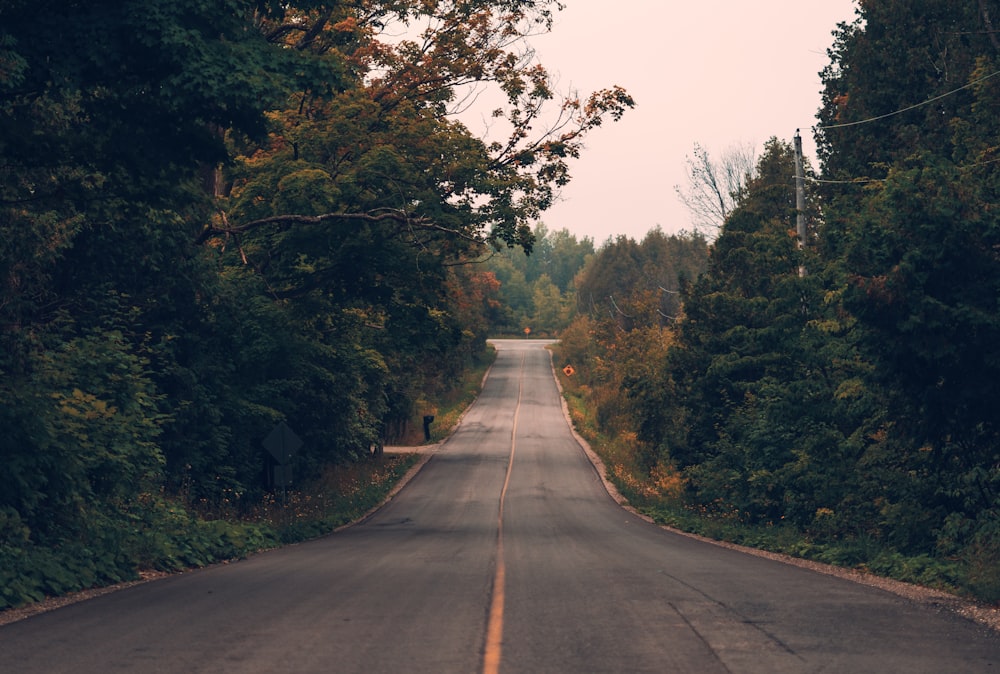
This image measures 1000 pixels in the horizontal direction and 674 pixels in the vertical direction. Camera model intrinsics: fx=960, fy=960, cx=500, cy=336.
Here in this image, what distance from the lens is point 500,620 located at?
30.0 feet

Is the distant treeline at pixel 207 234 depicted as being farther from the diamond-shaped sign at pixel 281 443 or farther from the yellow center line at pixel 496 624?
the yellow center line at pixel 496 624

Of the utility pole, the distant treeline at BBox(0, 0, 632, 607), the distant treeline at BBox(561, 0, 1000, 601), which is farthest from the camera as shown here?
the utility pole

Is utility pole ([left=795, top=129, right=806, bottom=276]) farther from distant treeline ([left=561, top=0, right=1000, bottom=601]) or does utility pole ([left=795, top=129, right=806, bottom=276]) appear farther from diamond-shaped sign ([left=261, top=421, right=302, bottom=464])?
diamond-shaped sign ([left=261, top=421, right=302, bottom=464])

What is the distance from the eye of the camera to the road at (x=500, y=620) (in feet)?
23.7

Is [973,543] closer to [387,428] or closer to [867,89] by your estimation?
[867,89]

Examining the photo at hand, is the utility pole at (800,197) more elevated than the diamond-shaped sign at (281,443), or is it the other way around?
the utility pole at (800,197)

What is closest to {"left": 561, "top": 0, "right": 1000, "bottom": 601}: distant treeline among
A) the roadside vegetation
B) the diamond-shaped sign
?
the roadside vegetation

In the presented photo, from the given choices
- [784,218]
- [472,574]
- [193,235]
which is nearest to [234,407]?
[193,235]

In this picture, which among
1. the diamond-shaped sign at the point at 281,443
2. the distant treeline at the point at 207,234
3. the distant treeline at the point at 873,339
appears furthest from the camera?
the diamond-shaped sign at the point at 281,443

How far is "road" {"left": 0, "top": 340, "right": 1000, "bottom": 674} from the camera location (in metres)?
7.21

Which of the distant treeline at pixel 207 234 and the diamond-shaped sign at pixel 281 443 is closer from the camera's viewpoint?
the distant treeline at pixel 207 234

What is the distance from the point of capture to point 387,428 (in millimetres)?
60438

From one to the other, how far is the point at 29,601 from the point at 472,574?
5680 millimetres

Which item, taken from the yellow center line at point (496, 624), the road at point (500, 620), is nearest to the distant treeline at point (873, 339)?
the road at point (500, 620)
